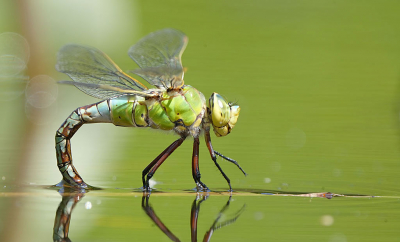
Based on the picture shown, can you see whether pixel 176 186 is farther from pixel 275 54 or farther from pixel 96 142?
pixel 275 54

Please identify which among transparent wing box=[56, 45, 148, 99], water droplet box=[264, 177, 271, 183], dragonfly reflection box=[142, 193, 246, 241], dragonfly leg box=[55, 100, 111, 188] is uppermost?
transparent wing box=[56, 45, 148, 99]

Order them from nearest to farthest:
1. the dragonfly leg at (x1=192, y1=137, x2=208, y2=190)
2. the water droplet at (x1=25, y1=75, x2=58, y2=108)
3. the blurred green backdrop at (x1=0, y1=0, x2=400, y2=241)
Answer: the dragonfly leg at (x1=192, y1=137, x2=208, y2=190) < the blurred green backdrop at (x1=0, y1=0, x2=400, y2=241) < the water droplet at (x1=25, y1=75, x2=58, y2=108)

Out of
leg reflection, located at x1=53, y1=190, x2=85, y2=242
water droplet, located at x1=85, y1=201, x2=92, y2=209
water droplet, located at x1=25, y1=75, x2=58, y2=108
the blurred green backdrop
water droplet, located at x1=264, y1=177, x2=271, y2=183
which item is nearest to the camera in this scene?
leg reflection, located at x1=53, y1=190, x2=85, y2=242

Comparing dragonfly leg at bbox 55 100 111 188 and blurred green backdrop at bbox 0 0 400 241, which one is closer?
dragonfly leg at bbox 55 100 111 188

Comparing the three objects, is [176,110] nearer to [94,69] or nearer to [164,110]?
[164,110]

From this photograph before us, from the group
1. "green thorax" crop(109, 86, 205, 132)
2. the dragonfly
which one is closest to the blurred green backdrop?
the dragonfly

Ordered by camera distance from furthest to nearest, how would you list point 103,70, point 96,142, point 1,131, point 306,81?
1. point 306,81
2. point 1,131
3. point 96,142
4. point 103,70

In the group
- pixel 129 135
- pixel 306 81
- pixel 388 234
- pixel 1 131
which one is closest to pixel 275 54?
pixel 306 81

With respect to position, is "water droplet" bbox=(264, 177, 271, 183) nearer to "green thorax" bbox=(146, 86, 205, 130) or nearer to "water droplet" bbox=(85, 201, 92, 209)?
"green thorax" bbox=(146, 86, 205, 130)
